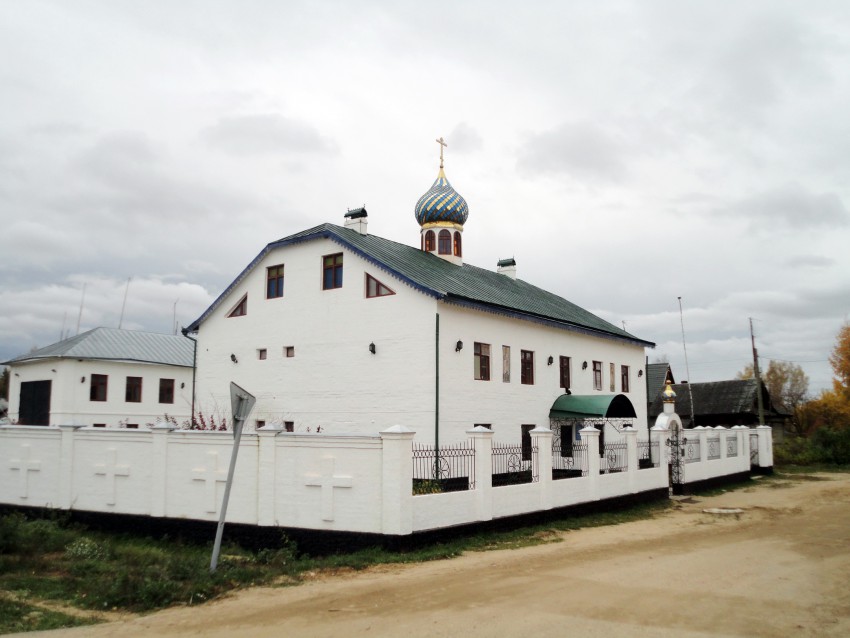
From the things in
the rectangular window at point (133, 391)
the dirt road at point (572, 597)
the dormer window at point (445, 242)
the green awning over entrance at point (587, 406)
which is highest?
the dormer window at point (445, 242)

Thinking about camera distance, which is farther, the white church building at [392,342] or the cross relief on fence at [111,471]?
the white church building at [392,342]

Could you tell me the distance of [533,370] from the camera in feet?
75.3

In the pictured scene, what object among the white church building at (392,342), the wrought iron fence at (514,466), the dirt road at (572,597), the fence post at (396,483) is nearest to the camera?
the dirt road at (572,597)

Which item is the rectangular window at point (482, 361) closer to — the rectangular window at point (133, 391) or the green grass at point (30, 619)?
the green grass at point (30, 619)

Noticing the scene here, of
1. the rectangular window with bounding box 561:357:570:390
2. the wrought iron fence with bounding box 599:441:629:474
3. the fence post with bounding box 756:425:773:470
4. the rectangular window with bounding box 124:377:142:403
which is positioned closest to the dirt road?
the wrought iron fence with bounding box 599:441:629:474

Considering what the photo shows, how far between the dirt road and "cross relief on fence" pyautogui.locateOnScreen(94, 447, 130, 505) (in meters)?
6.42

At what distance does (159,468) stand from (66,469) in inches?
114

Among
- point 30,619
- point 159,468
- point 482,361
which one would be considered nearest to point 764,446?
point 482,361

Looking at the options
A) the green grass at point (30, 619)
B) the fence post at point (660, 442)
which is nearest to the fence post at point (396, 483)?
the green grass at point (30, 619)

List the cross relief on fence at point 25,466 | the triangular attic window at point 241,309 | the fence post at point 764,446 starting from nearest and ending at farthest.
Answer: the cross relief on fence at point 25,466 < the triangular attic window at point 241,309 < the fence post at point 764,446

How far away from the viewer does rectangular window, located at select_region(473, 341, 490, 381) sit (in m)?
20.5

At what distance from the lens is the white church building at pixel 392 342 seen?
63.0 feet

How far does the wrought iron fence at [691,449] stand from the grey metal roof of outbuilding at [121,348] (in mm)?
26318

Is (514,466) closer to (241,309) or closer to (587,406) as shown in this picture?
(587,406)
